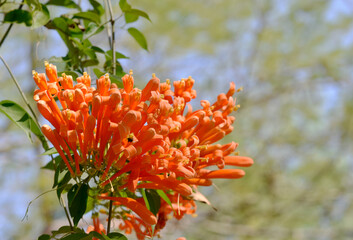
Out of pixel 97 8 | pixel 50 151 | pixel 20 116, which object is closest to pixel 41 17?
pixel 97 8

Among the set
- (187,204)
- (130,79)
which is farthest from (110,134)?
(187,204)

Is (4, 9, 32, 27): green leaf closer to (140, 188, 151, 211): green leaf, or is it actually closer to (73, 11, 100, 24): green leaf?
(73, 11, 100, 24): green leaf

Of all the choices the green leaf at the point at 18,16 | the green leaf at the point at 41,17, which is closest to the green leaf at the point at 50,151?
the green leaf at the point at 41,17

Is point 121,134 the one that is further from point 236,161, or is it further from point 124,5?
point 124,5

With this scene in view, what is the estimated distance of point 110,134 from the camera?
95cm

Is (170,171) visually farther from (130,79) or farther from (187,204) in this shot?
(187,204)

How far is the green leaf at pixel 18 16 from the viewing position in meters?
1.31

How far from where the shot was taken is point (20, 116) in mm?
1051

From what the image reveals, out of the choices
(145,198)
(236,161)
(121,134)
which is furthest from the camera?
(236,161)

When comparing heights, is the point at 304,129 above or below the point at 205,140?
above

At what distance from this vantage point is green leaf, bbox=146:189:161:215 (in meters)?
1.05

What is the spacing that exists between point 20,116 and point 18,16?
0.42 metres

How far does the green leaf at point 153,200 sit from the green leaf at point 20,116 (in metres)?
0.30

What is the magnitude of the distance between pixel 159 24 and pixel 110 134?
6.33 meters
